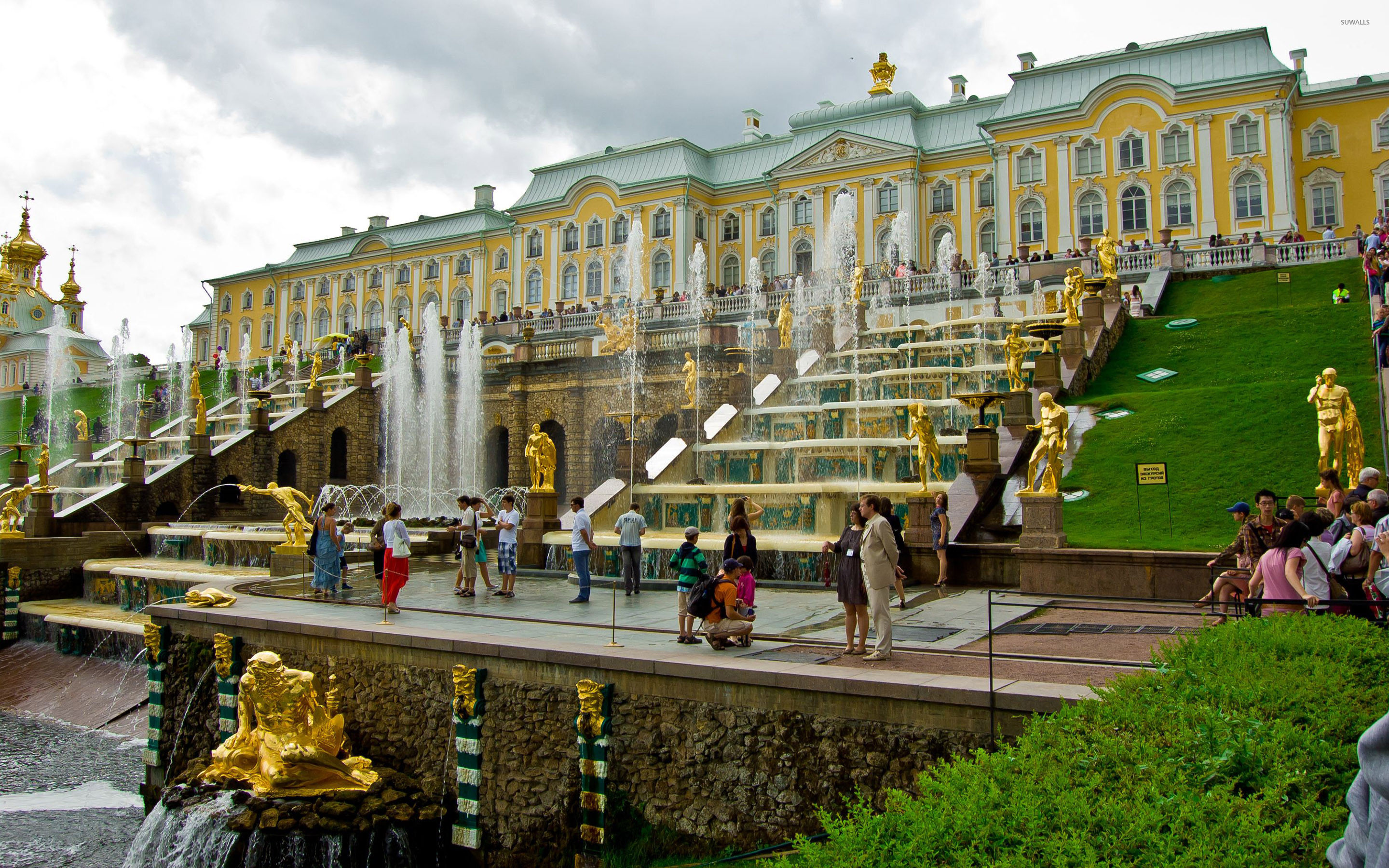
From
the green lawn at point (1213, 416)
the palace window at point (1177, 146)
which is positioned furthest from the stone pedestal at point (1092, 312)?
the palace window at point (1177, 146)

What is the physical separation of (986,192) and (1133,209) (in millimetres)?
7918

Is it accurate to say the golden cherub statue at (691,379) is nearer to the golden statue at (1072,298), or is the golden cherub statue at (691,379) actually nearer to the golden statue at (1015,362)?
the golden statue at (1015,362)

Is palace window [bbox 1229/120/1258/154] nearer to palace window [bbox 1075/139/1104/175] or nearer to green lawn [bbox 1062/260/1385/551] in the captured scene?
palace window [bbox 1075/139/1104/175]

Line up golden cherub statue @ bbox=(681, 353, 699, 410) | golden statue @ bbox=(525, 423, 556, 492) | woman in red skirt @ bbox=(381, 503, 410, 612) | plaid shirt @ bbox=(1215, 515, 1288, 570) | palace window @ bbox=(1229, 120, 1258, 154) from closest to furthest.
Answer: plaid shirt @ bbox=(1215, 515, 1288, 570) < woman in red skirt @ bbox=(381, 503, 410, 612) < golden statue @ bbox=(525, 423, 556, 492) < golden cherub statue @ bbox=(681, 353, 699, 410) < palace window @ bbox=(1229, 120, 1258, 154)

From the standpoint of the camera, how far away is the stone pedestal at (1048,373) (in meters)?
22.9

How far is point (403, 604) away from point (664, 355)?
1975 cm

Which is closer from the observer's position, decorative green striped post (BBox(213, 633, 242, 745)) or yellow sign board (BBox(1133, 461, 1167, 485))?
decorative green striped post (BBox(213, 633, 242, 745))

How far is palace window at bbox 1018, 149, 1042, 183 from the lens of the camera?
163 ft

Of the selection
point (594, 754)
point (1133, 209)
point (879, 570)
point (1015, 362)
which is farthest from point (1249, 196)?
point (594, 754)

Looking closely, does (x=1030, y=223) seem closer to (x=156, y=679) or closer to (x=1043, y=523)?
(x=1043, y=523)

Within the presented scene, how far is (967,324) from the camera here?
32938 mm

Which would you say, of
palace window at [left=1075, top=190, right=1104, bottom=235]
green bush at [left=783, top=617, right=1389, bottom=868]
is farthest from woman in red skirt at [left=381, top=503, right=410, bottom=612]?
palace window at [left=1075, top=190, right=1104, bottom=235]

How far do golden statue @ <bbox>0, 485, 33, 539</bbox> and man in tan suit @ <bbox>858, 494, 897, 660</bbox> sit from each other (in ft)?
77.7

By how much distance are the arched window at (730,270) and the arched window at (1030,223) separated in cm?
1736
